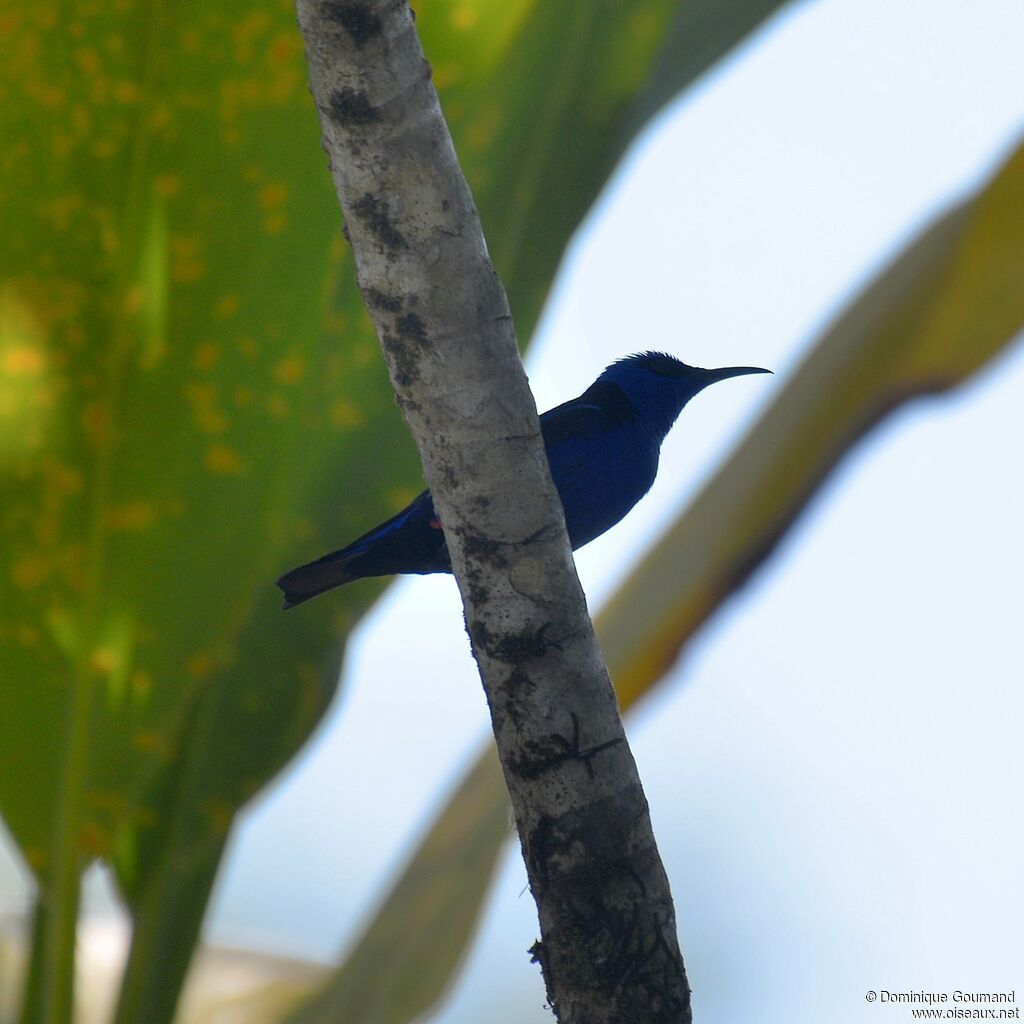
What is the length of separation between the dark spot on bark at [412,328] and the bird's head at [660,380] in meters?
1.42

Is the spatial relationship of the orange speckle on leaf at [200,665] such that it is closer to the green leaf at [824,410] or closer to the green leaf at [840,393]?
the green leaf at [824,410]

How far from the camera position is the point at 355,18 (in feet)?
5.18

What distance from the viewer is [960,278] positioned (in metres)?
2.81

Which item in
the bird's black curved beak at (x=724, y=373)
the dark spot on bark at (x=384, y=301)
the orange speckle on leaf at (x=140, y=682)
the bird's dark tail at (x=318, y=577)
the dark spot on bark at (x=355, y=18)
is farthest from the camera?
the bird's black curved beak at (x=724, y=373)

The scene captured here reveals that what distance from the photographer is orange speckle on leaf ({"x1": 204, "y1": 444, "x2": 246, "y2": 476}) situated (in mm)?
2770

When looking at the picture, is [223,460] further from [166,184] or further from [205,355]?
[166,184]

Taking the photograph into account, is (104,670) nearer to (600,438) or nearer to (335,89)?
(600,438)

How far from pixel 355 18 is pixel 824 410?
1.58 meters

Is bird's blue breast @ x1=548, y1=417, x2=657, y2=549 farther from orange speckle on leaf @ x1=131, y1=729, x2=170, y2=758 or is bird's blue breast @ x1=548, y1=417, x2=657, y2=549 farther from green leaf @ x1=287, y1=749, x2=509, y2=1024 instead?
orange speckle on leaf @ x1=131, y1=729, x2=170, y2=758

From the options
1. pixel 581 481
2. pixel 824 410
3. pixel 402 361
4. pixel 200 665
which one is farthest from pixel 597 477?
pixel 402 361

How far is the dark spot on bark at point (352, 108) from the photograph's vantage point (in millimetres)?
1608

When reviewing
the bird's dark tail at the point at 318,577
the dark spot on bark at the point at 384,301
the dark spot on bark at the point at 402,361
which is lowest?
the dark spot on bark at the point at 402,361

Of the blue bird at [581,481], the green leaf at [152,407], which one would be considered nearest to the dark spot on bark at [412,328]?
the blue bird at [581,481]

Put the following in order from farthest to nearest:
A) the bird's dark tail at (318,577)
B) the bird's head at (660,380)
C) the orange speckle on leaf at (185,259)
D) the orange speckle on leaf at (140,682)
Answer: the bird's head at (660,380) → the orange speckle on leaf at (140,682) → the orange speckle on leaf at (185,259) → the bird's dark tail at (318,577)
